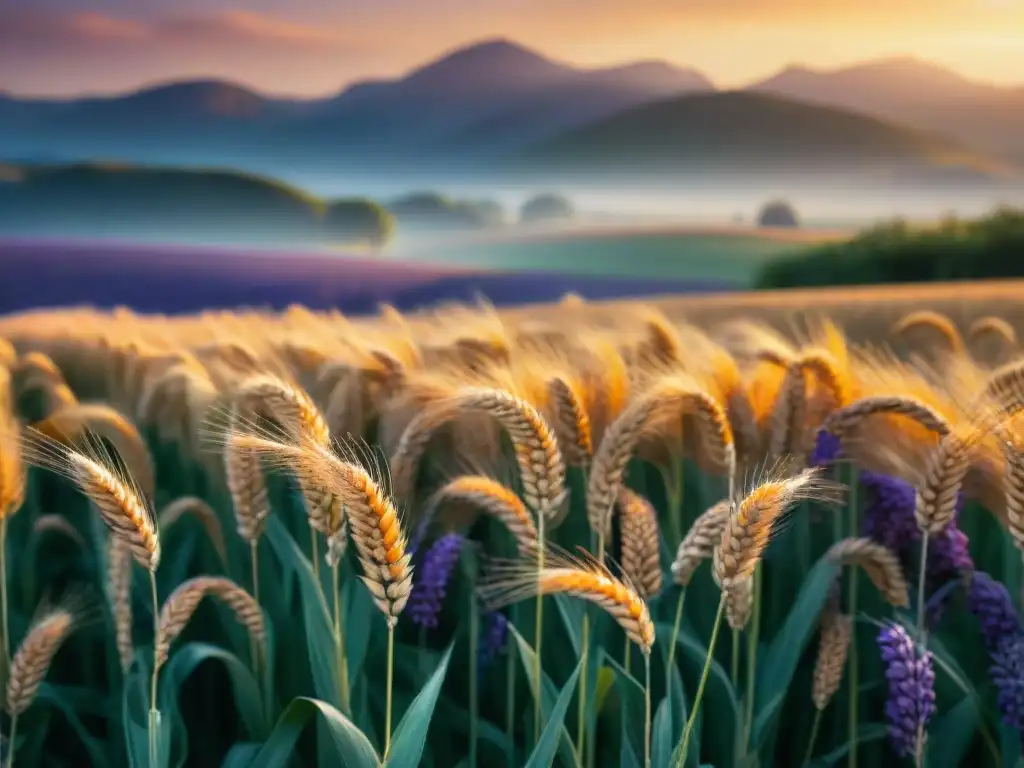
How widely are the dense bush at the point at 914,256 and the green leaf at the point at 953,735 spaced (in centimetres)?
425

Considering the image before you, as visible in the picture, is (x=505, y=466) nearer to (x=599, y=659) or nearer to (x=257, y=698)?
(x=599, y=659)

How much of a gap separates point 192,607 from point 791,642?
0.60 m

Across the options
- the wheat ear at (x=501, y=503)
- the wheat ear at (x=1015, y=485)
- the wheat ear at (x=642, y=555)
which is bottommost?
the wheat ear at (x=642, y=555)

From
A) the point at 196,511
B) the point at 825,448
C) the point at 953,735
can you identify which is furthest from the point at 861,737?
the point at 196,511

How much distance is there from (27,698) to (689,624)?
0.74 metres

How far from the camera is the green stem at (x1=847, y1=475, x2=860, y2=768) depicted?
1.01 m

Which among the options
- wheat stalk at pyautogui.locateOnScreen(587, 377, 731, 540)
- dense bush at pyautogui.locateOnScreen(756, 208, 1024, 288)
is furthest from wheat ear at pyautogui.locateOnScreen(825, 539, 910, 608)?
dense bush at pyautogui.locateOnScreen(756, 208, 1024, 288)

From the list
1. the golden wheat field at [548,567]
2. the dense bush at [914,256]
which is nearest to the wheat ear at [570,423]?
the golden wheat field at [548,567]

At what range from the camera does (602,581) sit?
0.69m

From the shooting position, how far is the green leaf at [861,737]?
105 cm

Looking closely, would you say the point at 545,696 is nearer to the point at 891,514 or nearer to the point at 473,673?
the point at 473,673

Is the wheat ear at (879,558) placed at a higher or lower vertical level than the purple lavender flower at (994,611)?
higher

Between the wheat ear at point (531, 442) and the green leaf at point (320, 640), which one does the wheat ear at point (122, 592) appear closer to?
the green leaf at point (320, 640)

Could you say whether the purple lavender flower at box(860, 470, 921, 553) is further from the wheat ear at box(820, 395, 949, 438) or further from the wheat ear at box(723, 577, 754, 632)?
the wheat ear at box(723, 577, 754, 632)
